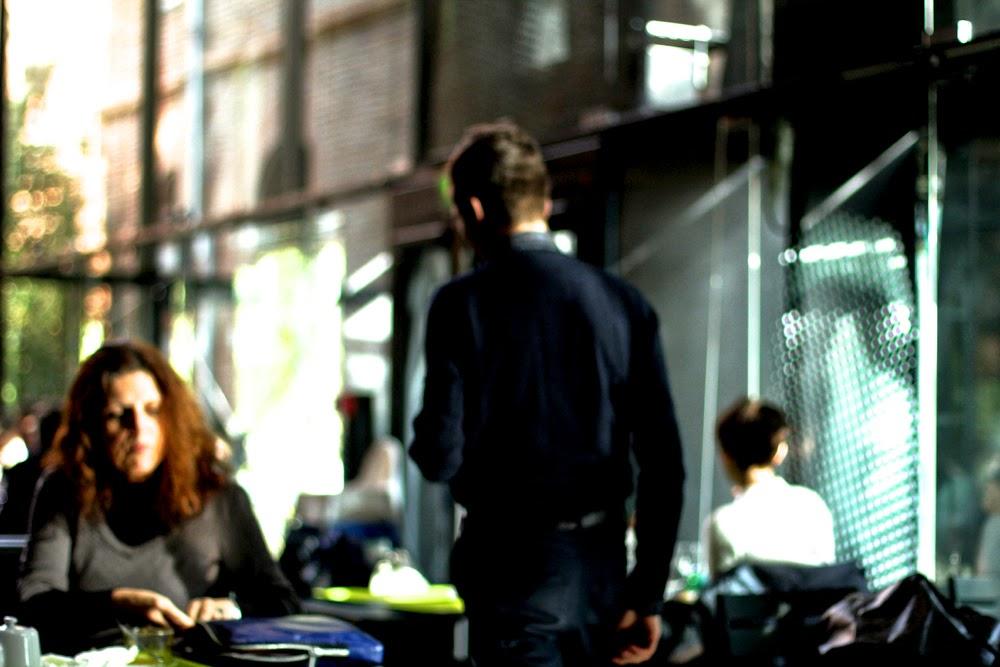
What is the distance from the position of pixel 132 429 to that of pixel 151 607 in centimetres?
55

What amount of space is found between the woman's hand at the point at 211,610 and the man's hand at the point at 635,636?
1.05 meters

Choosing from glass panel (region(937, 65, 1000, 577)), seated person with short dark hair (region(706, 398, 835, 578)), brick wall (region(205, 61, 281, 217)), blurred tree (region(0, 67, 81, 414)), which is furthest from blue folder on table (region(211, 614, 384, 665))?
blurred tree (region(0, 67, 81, 414))

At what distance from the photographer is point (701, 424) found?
798cm

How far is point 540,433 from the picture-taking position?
2807mm

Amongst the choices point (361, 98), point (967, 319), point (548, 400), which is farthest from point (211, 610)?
point (361, 98)

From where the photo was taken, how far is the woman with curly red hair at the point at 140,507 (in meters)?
3.51

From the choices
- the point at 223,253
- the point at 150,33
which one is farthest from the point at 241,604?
the point at 150,33

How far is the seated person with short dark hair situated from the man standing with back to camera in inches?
81.0

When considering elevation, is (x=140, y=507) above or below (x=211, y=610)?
above

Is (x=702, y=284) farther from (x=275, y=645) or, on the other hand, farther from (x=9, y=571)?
(x=275, y=645)

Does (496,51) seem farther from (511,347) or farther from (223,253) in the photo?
(511,347)

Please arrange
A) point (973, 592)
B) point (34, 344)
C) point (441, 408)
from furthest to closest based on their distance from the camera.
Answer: point (34, 344) < point (973, 592) < point (441, 408)

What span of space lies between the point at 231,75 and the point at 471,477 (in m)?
11.9

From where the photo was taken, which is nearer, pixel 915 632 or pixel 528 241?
pixel 528 241
